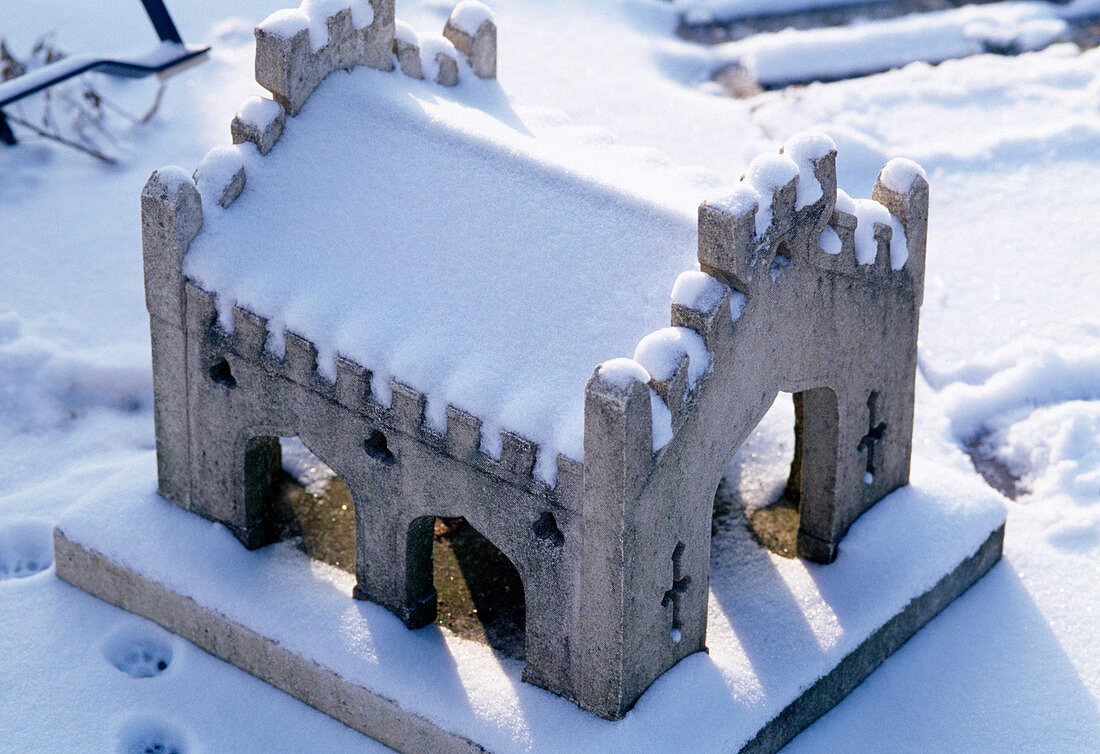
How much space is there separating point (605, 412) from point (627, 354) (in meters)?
0.61

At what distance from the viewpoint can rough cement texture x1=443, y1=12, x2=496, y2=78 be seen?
9.75m

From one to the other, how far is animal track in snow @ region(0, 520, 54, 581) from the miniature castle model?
1136 mm

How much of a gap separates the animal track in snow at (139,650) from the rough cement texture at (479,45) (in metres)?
3.72

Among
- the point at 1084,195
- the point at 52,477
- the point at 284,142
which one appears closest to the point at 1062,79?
the point at 1084,195

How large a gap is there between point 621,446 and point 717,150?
6.98 meters

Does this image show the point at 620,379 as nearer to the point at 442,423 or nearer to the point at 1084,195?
the point at 442,423

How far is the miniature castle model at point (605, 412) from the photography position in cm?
734

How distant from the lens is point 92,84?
14.5m

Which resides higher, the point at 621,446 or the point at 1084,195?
the point at 621,446

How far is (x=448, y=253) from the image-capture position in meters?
8.17

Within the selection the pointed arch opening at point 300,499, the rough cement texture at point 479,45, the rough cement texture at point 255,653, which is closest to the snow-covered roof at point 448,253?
the rough cement texture at point 479,45

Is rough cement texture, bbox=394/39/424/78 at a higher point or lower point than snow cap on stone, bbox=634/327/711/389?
higher

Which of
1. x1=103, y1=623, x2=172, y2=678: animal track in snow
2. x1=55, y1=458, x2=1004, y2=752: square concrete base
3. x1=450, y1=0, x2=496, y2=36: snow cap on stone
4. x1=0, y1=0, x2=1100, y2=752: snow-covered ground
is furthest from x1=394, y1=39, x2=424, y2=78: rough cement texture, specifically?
x1=103, y1=623, x2=172, y2=678: animal track in snow

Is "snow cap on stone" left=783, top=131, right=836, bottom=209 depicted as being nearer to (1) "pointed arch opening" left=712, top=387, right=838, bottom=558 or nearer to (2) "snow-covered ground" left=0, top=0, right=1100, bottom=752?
(2) "snow-covered ground" left=0, top=0, right=1100, bottom=752
